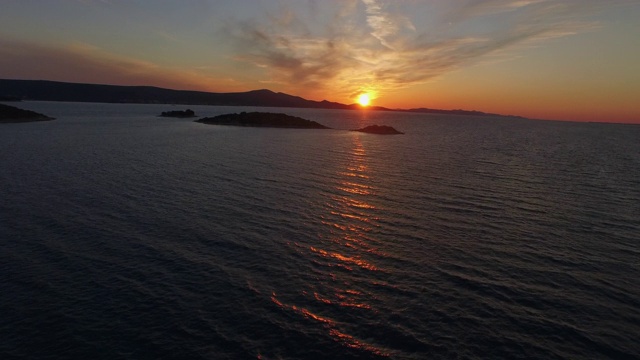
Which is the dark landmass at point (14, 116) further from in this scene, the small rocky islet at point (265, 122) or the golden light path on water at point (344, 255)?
the golden light path on water at point (344, 255)

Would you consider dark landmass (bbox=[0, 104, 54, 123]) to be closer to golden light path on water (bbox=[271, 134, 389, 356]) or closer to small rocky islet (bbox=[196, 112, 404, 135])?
small rocky islet (bbox=[196, 112, 404, 135])

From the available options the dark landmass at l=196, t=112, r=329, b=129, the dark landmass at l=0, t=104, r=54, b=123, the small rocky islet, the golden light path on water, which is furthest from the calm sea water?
the dark landmass at l=196, t=112, r=329, b=129

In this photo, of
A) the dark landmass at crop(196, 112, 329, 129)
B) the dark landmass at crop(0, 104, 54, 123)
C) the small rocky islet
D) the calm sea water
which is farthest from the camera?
the dark landmass at crop(196, 112, 329, 129)

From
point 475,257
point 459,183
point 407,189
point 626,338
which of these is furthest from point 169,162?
point 626,338

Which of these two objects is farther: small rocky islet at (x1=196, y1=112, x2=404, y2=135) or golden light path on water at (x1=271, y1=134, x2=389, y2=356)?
small rocky islet at (x1=196, y1=112, x2=404, y2=135)

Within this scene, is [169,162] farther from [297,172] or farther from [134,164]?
[297,172]
